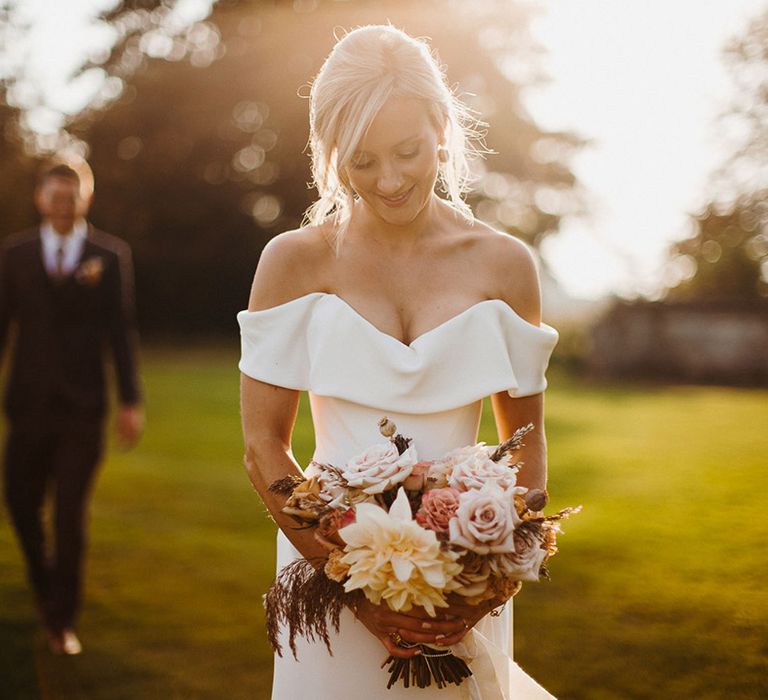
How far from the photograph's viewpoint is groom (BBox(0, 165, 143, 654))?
6387 mm

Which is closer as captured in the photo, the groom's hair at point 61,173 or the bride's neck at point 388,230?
the bride's neck at point 388,230

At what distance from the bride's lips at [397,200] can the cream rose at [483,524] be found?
903 mm

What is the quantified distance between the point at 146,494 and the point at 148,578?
11.5 ft

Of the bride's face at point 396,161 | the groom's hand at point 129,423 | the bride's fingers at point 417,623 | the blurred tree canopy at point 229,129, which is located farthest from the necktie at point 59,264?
the blurred tree canopy at point 229,129

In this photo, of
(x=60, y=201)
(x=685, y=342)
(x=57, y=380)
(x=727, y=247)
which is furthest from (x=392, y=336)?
(x=727, y=247)

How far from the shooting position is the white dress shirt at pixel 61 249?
638 centimetres

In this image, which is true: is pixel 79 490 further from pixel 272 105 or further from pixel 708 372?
pixel 272 105

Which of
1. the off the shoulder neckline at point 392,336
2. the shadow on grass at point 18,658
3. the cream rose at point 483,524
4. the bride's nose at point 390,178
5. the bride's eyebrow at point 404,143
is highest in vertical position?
the bride's eyebrow at point 404,143

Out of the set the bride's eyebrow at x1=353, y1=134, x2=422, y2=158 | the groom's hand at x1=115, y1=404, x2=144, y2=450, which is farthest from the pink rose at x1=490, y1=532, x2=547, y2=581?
the groom's hand at x1=115, y1=404, x2=144, y2=450

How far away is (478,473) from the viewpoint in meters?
2.75

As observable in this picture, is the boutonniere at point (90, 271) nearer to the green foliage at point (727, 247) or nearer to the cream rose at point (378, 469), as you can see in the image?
the cream rose at point (378, 469)

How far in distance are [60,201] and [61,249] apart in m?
0.29

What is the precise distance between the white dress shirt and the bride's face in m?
3.79

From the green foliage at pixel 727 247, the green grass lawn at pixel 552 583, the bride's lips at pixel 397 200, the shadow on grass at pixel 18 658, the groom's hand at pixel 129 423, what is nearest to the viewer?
the bride's lips at pixel 397 200
